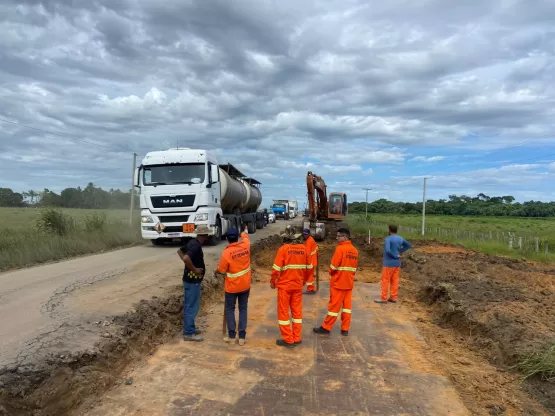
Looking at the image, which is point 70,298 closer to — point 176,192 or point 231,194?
point 176,192

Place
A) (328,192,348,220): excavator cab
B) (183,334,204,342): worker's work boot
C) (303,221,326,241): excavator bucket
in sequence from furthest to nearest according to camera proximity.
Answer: (328,192,348,220): excavator cab → (303,221,326,241): excavator bucket → (183,334,204,342): worker's work boot

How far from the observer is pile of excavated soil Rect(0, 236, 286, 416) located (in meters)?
3.93

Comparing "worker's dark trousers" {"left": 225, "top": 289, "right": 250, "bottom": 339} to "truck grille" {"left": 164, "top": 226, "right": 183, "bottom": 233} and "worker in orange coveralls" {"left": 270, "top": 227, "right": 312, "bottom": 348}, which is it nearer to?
"worker in orange coveralls" {"left": 270, "top": 227, "right": 312, "bottom": 348}

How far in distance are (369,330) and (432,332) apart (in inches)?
45.7

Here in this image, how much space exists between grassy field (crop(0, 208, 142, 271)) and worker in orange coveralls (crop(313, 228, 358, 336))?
859cm

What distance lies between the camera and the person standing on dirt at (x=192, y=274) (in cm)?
606

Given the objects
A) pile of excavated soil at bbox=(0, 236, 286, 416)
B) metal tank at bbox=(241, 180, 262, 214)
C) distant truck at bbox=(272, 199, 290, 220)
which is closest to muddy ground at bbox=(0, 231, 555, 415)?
pile of excavated soil at bbox=(0, 236, 286, 416)

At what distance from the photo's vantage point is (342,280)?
22.7 feet

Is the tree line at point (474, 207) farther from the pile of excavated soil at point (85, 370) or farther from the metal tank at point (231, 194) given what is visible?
the pile of excavated soil at point (85, 370)

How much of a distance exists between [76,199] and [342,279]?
37977 mm

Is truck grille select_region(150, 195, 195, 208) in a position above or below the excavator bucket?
above

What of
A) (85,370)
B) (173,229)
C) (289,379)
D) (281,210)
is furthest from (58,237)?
(281,210)

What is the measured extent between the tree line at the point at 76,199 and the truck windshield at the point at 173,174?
5.12m

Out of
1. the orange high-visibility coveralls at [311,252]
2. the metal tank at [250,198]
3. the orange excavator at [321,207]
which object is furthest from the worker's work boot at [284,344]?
the metal tank at [250,198]
